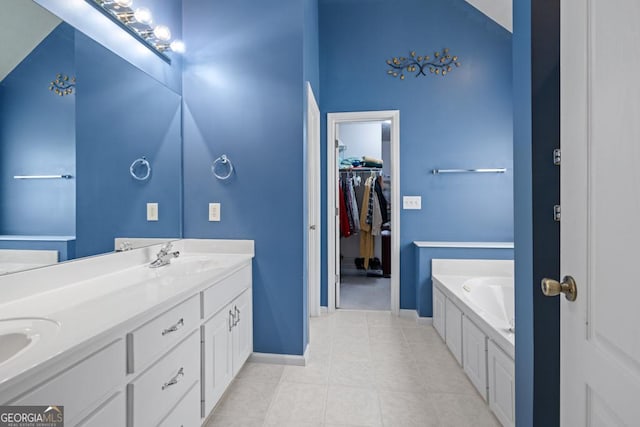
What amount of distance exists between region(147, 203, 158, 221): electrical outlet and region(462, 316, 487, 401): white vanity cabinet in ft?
7.22

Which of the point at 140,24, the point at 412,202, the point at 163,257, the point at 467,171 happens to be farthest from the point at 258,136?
the point at 467,171

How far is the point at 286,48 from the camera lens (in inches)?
80.0

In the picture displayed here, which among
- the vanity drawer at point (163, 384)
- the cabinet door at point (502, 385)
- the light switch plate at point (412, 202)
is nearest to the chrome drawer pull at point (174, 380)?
the vanity drawer at point (163, 384)

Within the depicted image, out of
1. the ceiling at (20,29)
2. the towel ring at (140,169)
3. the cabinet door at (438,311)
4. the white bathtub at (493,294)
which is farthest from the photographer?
the cabinet door at (438,311)

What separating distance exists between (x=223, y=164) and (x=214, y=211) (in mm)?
356

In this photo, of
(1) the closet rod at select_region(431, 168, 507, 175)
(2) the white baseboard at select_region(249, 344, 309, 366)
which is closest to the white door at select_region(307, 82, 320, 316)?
(2) the white baseboard at select_region(249, 344, 309, 366)

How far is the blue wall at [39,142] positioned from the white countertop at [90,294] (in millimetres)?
208

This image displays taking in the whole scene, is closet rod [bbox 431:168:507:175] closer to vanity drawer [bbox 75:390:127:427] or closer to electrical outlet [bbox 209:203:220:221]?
electrical outlet [bbox 209:203:220:221]

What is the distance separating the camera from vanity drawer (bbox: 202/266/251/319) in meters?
1.40

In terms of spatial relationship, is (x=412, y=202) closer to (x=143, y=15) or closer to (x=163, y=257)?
(x=163, y=257)

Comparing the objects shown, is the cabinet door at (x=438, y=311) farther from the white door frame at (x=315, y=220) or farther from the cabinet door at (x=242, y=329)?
the cabinet door at (x=242, y=329)

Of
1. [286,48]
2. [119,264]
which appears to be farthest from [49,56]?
[286,48]
